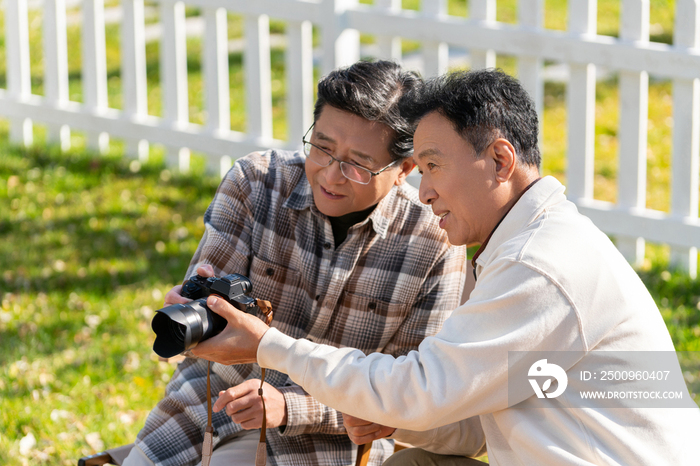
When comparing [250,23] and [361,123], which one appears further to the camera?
[250,23]

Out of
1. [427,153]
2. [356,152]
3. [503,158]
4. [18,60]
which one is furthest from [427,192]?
[18,60]

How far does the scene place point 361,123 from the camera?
8.05ft

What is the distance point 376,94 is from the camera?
245 centimetres

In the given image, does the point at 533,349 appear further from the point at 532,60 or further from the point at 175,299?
the point at 532,60

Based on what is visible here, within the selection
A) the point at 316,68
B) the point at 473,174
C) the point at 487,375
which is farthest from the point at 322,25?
the point at 487,375

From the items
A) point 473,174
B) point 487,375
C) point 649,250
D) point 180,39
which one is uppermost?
point 180,39

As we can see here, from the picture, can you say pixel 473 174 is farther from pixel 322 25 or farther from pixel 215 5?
pixel 215 5

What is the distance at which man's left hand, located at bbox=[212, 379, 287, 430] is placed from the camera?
230 centimetres

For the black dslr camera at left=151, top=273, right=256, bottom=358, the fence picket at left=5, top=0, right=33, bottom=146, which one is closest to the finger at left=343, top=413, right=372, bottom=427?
the black dslr camera at left=151, top=273, right=256, bottom=358

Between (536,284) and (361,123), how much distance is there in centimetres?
89

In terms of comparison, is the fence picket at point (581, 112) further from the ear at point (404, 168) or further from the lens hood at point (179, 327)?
the lens hood at point (179, 327)

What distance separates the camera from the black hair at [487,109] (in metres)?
2.00

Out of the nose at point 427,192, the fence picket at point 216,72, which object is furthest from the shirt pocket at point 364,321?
the fence picket at point 216,72

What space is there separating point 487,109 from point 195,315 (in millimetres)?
868
